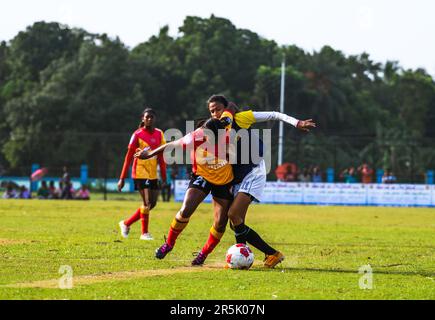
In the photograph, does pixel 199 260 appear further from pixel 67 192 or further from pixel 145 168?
pixel 67 192

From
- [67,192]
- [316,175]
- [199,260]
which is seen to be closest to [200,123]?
[199,260]

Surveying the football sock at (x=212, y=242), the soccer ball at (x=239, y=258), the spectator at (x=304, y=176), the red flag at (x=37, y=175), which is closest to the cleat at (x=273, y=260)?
the soccer ball at (x=239, y=258)

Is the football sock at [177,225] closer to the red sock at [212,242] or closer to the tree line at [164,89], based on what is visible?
the red sock at [212,242]

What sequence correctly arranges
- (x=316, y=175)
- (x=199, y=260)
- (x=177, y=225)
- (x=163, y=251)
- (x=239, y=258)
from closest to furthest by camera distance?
(x=239, y=258), (x=199, y=260), (x=177, y=225), (x=163, y=251), (x=316, y=175)

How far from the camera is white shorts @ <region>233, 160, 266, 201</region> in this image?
12.6 meters

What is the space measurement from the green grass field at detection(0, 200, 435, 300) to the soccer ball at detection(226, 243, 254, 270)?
0.18 meters

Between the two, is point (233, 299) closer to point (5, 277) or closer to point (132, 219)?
point (5, 277)

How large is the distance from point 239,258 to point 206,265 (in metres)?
0.79

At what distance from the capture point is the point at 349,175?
Result: 5038 centimetres

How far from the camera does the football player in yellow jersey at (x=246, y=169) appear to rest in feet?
40.9

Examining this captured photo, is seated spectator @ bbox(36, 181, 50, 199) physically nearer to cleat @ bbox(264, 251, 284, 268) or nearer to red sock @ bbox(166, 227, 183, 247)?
red sock @ bbox(166, 227, 183, 247)

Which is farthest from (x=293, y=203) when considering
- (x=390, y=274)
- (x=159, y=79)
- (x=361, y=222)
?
(x=159, y=79)

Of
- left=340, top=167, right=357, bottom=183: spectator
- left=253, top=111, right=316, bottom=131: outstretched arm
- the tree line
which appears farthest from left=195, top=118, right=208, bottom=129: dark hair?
the tree line

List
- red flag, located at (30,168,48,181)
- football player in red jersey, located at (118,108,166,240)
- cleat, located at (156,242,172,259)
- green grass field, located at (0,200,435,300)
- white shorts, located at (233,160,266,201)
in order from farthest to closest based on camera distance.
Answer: red flag, located at (30,168,48,181) < football player in red jersey, located at (118,108,166,240) < cleat, located at (156,242,172,259) < white shorts, located at (233,160,266,201) < green grass field, located at (0,200,435,300)
